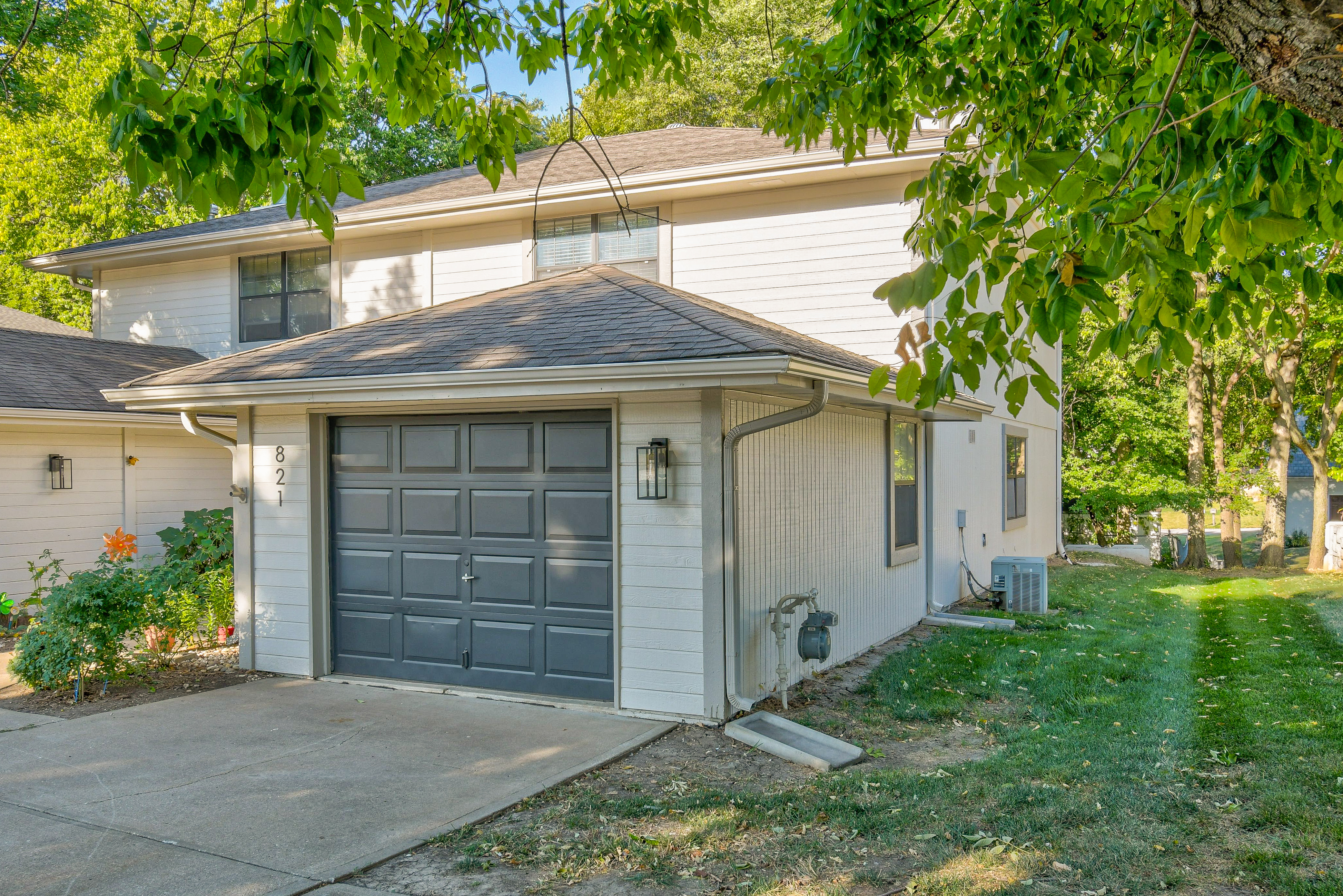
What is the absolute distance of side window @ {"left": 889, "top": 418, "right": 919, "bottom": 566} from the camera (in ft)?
33.2

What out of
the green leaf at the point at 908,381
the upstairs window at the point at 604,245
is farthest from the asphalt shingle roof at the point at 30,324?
the green leaf at the point at 908,381

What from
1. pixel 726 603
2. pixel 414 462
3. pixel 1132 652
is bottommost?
pixel 1132 652

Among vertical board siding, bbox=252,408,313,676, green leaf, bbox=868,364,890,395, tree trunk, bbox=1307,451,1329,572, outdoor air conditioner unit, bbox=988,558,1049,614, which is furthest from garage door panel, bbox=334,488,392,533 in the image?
tree trunk, bbox=1307,451,1329,572

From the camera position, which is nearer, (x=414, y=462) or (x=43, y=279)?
(x=414, y=462)

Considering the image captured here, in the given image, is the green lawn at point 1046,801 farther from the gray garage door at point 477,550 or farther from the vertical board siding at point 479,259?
the vertical board siding at point 479,259

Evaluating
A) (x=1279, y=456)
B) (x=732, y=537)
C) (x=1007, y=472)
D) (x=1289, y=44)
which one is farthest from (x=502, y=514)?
(x=1279, y=456)

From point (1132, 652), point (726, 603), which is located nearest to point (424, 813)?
point (726, 603)

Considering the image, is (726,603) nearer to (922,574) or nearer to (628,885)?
(628,885)

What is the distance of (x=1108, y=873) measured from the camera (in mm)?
3965

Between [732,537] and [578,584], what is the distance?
1333mm

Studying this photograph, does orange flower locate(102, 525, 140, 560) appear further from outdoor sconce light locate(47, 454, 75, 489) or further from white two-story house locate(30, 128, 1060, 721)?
outdoor sconce light locate(47, 454, 75, 489)

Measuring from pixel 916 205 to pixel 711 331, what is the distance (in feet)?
15.8

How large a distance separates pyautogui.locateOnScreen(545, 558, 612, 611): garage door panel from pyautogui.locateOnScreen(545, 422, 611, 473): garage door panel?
0.71 meters

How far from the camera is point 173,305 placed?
14172mm
